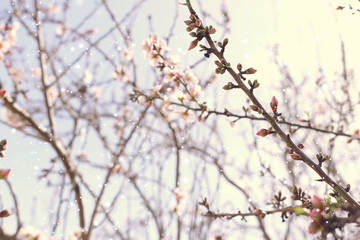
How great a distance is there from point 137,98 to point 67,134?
216cm

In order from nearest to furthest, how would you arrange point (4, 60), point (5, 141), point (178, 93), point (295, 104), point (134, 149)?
point (5, 141), point (178, 93), point (134, 149), point (4, 60), point (295, 104)

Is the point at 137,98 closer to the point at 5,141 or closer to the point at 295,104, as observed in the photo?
the point at 5,141

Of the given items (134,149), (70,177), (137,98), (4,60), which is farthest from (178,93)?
(4,60)

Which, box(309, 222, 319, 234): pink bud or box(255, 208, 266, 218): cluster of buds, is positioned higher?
box(255, 208, 266, 218): cluster of buds

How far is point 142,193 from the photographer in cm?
360

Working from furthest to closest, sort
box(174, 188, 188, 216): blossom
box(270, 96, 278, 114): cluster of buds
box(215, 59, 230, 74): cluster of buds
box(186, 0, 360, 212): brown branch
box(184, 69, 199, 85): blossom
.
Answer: box(174, 188, 188, 216): blossom < box(184, 69, 199, 85): blossom < box(270, 96, 278, 114): cluster of buds < box(215, 59, 230, 74): cluster of buds < box(186, 0, 360, 212): brown branch

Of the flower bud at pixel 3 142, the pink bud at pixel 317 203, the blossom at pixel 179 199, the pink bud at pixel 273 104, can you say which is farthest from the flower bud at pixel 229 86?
the blossom at pixel 179 199

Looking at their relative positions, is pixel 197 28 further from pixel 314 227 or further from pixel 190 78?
pixel 190 78

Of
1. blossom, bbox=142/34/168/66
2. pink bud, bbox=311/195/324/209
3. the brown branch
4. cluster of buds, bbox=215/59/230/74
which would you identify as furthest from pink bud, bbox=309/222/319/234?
blossom, bbox=142/34/168/66

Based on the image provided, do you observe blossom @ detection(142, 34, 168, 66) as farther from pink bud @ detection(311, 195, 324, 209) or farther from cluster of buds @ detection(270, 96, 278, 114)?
pink bud @ detection(311, 195, 324, 209)

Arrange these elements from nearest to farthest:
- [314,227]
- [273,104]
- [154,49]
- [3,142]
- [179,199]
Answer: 1. [314,227]
2. [3,142]
3. [273,104]
4. [154,49]
5. [179,199]

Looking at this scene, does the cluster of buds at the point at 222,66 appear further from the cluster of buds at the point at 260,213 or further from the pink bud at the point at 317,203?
the cluster of buds at the point at 260,213

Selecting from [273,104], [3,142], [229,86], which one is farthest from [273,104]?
[3,142]

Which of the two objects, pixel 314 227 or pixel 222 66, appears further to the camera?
pixel 222 66
